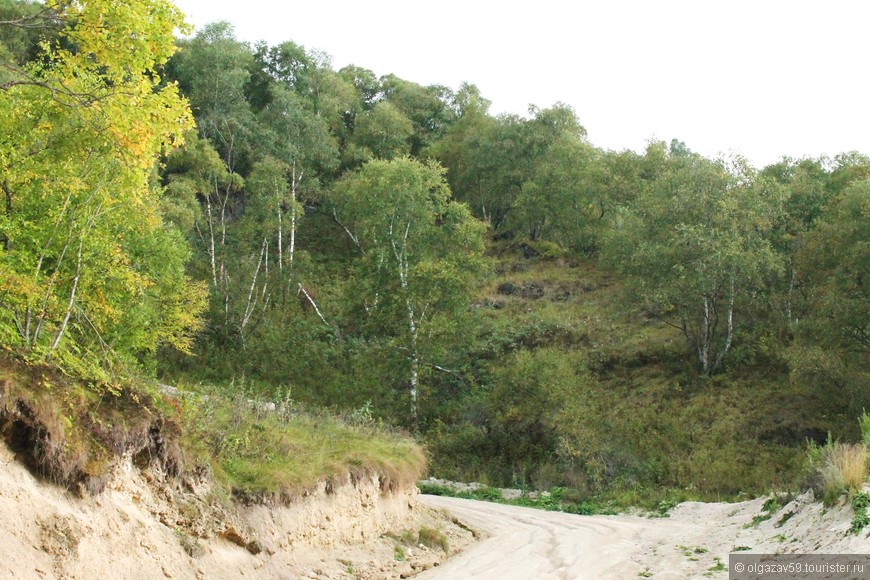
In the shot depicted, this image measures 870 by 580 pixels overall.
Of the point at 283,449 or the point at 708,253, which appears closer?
the point at 283,449

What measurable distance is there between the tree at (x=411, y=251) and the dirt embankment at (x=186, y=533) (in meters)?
19.2

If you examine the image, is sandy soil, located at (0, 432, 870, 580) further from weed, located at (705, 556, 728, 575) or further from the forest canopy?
the forest canopy

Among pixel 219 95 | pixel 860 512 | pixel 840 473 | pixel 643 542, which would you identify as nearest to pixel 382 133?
pixel 219 95

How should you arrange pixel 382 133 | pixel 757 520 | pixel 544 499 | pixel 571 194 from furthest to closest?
1. pixel 382 133
2. pixel 571 194
3. pixel 544 499
4. pixel 757 520

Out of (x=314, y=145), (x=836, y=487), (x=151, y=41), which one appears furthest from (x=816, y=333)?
(x=314, y=145)

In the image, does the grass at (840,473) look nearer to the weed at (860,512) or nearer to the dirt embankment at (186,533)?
the weed at (860,512)

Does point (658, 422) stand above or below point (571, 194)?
below

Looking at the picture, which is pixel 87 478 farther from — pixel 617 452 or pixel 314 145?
pixel 314 145

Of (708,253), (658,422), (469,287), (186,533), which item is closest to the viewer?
(186,533)

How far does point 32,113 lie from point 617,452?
22.0m

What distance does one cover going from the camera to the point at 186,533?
8656 mm

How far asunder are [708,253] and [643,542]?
1829cm

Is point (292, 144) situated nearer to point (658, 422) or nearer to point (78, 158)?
point (658, 422)

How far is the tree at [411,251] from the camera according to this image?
3231cm
